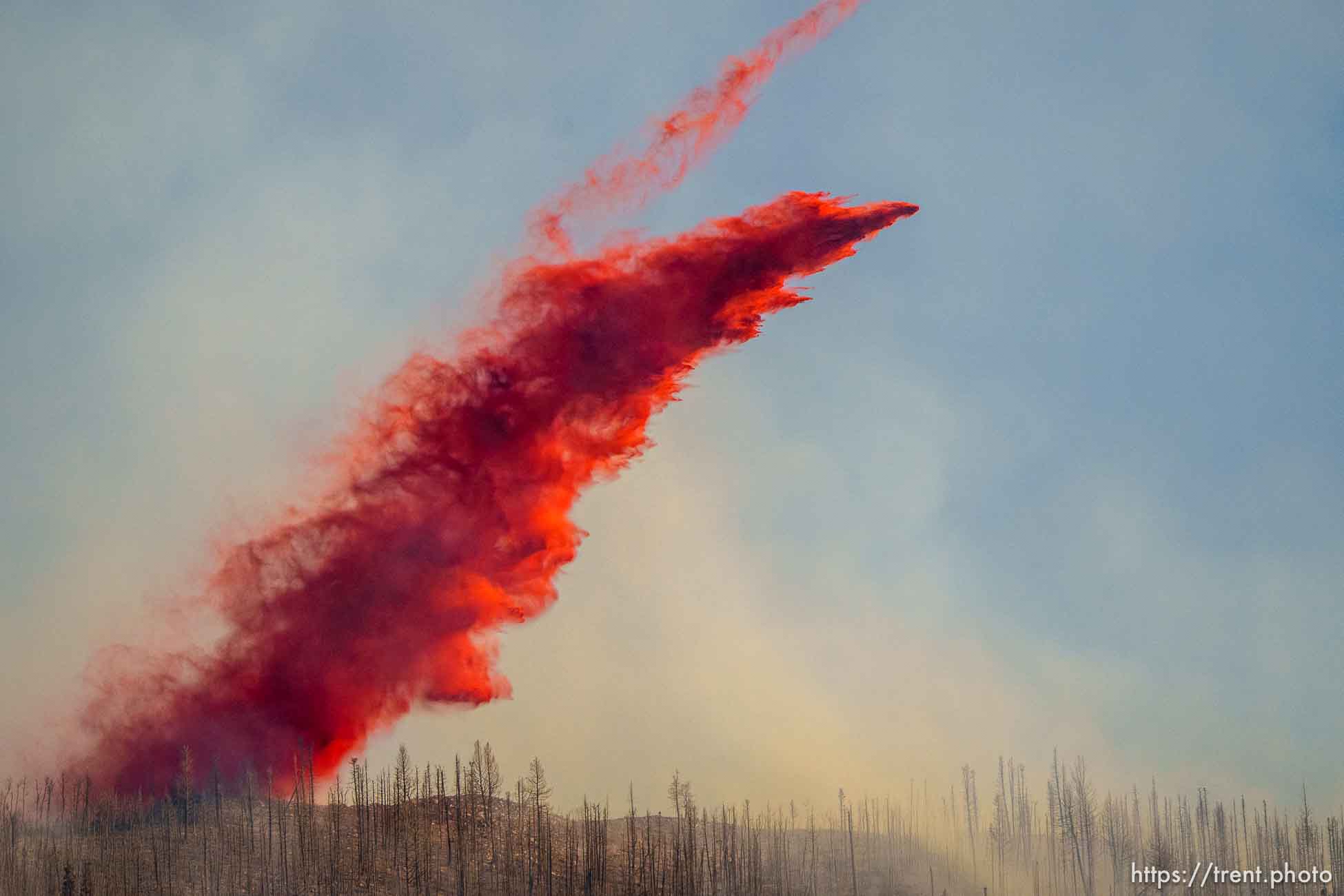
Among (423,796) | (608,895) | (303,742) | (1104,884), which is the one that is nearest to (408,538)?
(303,742)

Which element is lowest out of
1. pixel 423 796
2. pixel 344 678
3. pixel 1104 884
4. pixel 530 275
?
pixel 1104 884

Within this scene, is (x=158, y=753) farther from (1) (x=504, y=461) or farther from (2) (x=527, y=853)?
(1) (x=504, y=461)

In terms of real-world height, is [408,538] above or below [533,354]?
below

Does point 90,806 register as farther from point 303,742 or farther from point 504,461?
point 504,461


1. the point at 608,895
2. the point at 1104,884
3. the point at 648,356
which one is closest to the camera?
the point at 648,356

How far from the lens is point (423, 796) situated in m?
123

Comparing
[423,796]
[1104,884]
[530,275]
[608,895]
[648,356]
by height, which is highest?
[530,275]

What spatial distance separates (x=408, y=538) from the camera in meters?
106

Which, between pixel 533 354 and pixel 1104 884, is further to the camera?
pixel 1104 884

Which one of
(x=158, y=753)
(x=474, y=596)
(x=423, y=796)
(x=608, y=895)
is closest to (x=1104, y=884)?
(x=608, y=895)

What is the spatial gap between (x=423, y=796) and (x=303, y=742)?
15754mm

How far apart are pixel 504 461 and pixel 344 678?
86.0 ft

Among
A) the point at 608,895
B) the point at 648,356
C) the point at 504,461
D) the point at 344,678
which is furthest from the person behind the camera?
the point at 608,895

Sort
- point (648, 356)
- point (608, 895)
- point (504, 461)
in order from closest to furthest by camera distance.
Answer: point (648, 356) < point (504, 461) < point (608, 895)
